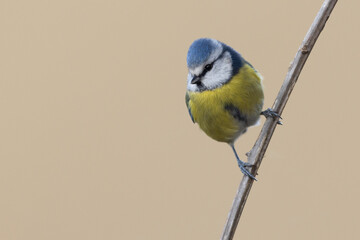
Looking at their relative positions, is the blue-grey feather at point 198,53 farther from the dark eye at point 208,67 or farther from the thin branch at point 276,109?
the thin branch at point 276,109

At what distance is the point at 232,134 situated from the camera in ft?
4.98

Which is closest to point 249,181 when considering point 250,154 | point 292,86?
point 250,154

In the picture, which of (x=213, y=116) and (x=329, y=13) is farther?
(x=213, y=116)

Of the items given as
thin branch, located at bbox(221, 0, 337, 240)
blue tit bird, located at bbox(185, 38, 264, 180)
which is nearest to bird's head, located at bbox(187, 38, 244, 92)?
blue tit bird, located at bbox(185, 38, 264, 180)

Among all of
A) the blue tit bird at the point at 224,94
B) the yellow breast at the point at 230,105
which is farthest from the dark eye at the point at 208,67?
the yellow breast at the point at 230,105

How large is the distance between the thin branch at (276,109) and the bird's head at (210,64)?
240 millimetres

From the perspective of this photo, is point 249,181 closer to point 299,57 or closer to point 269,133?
point 269,133

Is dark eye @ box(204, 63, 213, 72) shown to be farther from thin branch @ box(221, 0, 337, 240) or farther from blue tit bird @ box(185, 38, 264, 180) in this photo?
thin branch @ box(221, 0, 337, 240)

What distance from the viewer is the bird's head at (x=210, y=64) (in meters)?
1.22

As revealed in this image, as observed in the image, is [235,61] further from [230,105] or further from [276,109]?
[276,109]

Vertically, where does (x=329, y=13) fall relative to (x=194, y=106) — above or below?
above

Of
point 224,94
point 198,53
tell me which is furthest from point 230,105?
point 198,53

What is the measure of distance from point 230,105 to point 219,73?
12 centimetres

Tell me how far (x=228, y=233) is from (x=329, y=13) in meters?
0.66
